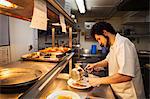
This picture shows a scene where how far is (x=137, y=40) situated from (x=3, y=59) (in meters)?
5.22

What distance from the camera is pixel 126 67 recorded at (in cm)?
155

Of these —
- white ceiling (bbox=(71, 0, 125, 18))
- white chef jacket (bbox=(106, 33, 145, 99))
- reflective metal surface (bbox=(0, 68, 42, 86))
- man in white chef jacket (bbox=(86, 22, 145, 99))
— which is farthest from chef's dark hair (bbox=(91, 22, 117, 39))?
white ceiling (bbox=(71, 0, 125, 18))

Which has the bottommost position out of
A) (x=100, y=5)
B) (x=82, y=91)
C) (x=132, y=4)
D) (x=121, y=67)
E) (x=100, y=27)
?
(x=82, y=91)

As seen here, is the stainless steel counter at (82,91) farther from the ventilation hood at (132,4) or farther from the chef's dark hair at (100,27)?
the ventilation hood at (132,4)

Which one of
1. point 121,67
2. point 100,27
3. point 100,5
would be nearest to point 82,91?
point 121,67

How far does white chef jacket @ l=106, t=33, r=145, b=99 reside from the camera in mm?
1562

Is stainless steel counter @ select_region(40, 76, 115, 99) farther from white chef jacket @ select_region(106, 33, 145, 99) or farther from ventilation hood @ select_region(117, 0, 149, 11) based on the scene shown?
ventilation hood @ select_region(117, 0, 149, 11)

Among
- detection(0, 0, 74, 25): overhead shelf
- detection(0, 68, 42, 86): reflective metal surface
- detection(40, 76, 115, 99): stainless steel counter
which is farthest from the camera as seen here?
detection(40, 76, 115, 99): stainless steel counter

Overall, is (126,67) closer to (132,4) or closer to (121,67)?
(121,67)

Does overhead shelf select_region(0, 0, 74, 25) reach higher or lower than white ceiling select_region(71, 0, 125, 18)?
lower

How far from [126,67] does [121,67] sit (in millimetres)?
50

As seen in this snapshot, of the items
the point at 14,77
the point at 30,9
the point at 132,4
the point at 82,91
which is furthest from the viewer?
the point at 132,4

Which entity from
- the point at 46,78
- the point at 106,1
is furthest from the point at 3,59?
the point at 106,1

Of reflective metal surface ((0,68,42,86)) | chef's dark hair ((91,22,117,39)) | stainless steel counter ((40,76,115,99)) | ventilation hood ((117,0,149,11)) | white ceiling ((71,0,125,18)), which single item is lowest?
stainless steel counter ((40,76,115,99))
